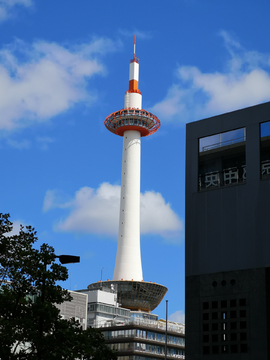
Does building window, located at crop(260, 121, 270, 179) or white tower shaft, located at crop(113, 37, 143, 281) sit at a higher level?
white tower shaft, located at crop(113, 37, 143, 281)

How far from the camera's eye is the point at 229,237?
4262 centimetres

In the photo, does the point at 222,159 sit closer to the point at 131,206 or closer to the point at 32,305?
the point at 32,305

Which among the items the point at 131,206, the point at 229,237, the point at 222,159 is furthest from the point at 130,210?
the point at 229,237

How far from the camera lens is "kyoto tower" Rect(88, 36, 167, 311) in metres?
141

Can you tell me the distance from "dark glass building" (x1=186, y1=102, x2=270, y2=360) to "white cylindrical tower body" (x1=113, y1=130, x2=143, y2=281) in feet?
320

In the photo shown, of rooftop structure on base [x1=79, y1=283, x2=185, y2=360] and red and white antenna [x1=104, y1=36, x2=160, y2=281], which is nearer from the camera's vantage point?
rooftop structure on base [x1=79, y1=283, x2=185, y2=360]

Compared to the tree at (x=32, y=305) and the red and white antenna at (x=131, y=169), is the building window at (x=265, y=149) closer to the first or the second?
the tree at (x=32, y=305)

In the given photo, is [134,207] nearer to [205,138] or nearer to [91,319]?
[91,319]

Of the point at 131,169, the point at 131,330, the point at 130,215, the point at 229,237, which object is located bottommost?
the point at 229,237

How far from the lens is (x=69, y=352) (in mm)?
34969

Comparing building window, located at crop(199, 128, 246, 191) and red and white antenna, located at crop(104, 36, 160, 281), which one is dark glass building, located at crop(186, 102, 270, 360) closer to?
building window, located at crop(199, 128, 246, 191)

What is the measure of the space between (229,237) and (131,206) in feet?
338

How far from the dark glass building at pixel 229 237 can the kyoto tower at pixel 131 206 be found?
96.5m

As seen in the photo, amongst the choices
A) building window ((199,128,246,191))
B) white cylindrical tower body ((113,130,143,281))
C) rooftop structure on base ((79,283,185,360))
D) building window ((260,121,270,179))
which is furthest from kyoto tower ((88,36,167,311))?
building window ((260,121,270,179))
